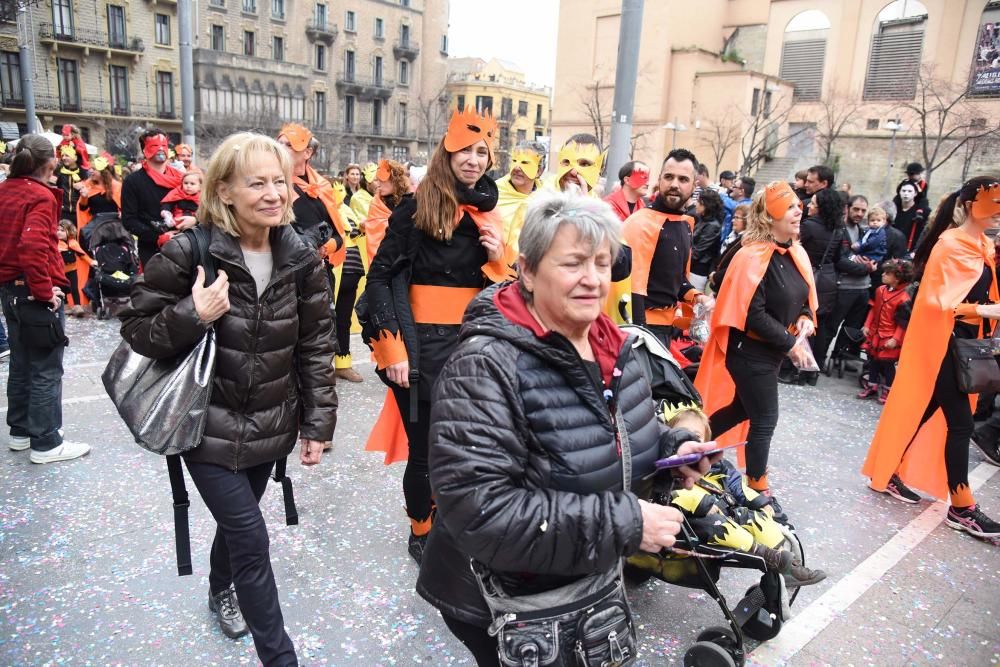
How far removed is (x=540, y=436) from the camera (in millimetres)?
1694

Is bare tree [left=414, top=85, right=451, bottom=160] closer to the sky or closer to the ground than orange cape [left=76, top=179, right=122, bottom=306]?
closer to the sky

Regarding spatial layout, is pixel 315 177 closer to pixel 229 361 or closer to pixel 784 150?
pixel 229 361

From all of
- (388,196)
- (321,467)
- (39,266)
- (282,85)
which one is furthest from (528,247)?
(282,85)

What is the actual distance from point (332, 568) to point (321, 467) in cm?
126

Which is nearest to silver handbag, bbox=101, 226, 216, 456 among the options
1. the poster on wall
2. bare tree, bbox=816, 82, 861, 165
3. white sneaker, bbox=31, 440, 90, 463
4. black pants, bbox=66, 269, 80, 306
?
white sneaker, bbox=31, 440, 90, 463

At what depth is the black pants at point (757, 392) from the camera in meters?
4.15

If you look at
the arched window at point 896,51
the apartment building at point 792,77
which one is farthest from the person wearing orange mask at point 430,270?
the arched window at point 896,51

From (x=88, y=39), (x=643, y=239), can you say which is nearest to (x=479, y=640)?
(x=643, y=239)

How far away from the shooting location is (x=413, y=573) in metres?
3.53

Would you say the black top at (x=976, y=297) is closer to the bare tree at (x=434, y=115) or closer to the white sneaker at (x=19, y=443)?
the white sneaker at (x=19, y=443)

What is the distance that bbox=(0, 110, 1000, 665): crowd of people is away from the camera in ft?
5.56

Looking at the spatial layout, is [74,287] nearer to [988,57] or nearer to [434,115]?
[988,57]

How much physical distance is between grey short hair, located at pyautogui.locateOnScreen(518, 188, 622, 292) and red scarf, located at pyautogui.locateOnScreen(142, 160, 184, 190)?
5926 mm

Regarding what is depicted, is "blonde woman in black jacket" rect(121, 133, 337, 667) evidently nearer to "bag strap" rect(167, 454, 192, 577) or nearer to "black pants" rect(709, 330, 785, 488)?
"bag strap" rect(167, 454, 192, 577)
